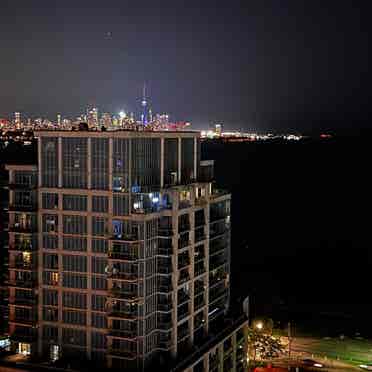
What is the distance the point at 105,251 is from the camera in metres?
43.0

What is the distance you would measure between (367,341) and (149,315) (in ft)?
128

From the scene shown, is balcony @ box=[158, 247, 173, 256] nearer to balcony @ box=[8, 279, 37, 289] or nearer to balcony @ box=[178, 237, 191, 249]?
balcony @ box=[178, 237, 191, 249]

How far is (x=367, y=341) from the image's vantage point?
7288cm

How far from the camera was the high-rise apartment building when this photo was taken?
138 feet

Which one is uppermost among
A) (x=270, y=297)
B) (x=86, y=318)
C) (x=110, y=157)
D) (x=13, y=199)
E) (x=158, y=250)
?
(x=110, y=157)

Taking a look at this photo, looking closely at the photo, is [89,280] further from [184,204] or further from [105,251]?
[184,204]

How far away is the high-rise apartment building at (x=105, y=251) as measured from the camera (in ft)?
138

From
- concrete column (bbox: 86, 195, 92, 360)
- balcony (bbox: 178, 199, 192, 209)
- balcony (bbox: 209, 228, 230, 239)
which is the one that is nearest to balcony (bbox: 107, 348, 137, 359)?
concrete column (bbox: 86, 195, 92, 360)

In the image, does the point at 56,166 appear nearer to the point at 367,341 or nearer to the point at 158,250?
the point at 158,250

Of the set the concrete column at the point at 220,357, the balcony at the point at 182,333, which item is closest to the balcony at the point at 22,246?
the balcony at the point at 182,333

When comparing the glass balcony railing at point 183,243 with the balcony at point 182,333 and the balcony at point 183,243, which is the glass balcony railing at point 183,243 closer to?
the balcony at point 183,243

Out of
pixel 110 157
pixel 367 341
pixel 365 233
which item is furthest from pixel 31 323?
pixel 365 233

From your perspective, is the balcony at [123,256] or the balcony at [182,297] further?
the balcony at [182,297]

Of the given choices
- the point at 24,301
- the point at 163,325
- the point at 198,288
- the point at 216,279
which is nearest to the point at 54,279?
the point at 24,301
